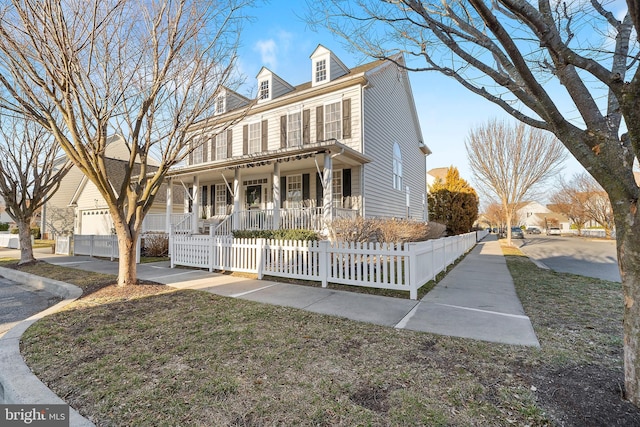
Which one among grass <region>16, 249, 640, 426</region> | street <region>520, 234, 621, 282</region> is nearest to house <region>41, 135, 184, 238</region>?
grass <region>16, 249, 640, 426</region>

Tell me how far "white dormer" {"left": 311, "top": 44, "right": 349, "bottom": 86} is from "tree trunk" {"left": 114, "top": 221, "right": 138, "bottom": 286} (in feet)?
31.2

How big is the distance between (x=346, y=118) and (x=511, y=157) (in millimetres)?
12283

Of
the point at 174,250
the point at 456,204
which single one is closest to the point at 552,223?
the point at 456,204

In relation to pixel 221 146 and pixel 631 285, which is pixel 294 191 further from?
pixel 631 285

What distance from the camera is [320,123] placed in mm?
12695

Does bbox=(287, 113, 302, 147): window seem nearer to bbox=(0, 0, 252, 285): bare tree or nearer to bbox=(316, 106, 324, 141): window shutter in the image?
bbox=(316, 106, 324, 141): window shutter

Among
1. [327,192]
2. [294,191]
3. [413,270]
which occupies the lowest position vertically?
[413,270]

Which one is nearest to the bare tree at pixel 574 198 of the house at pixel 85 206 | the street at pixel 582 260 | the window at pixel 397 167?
the street at pixel 582 260

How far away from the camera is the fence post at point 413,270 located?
5703mm

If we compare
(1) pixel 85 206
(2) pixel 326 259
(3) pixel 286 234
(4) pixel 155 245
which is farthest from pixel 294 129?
(1) pixel 85 206

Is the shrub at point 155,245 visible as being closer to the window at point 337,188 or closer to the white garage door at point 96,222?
the white garage door at point 96,222

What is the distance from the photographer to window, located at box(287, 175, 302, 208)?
43.3ft

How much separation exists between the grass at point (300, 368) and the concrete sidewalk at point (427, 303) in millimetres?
314

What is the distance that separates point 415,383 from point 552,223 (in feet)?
256
